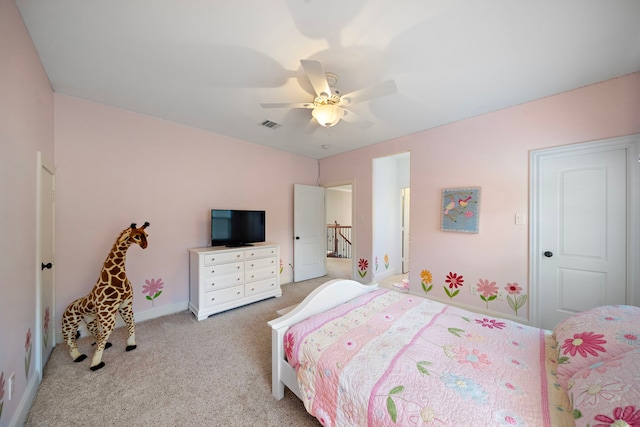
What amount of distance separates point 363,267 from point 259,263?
6.16 feet

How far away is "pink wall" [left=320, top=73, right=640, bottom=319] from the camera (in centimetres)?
215

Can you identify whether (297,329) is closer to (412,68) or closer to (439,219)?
(412,68)

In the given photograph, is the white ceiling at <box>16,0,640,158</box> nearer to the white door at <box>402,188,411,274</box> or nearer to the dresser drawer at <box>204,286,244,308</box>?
the dresser drawer at <box>204,286,244,308</box>

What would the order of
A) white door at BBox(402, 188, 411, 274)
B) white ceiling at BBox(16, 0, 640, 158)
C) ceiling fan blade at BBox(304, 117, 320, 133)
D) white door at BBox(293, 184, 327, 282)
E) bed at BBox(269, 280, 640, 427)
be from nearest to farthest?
bed at BBox(269, 280, 640, 427), white ceiling at BBox(16, 0, 640, 158), ceiling fan blade at BBox(304, 117, 320, 133), white door at BBox(293, 184, 327, 282), white door at BBox(402, 188, 411, 274)

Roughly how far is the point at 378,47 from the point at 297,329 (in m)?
2.08

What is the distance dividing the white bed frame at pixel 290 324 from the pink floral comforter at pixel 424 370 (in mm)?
68

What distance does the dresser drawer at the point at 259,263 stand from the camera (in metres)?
3.26

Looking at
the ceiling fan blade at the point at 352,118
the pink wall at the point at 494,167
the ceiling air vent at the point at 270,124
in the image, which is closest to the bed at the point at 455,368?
the pink wall at the point at 494,167

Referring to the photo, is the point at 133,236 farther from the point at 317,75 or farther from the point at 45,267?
the point at 317,75

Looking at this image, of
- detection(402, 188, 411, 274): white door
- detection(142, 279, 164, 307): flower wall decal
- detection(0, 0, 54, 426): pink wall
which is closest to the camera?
detection(0, 0, 54, 426): pink wall

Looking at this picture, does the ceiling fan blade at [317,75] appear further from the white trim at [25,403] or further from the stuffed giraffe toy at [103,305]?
the white trim at [25,403]

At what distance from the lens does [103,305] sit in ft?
6.44

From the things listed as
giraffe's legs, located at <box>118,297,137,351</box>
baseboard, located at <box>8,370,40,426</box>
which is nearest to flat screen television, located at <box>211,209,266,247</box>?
giraffe's legs, located at <box>118,297,137,351</box>

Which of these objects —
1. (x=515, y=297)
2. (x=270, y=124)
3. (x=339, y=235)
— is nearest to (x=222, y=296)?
(x=270, y=124)
